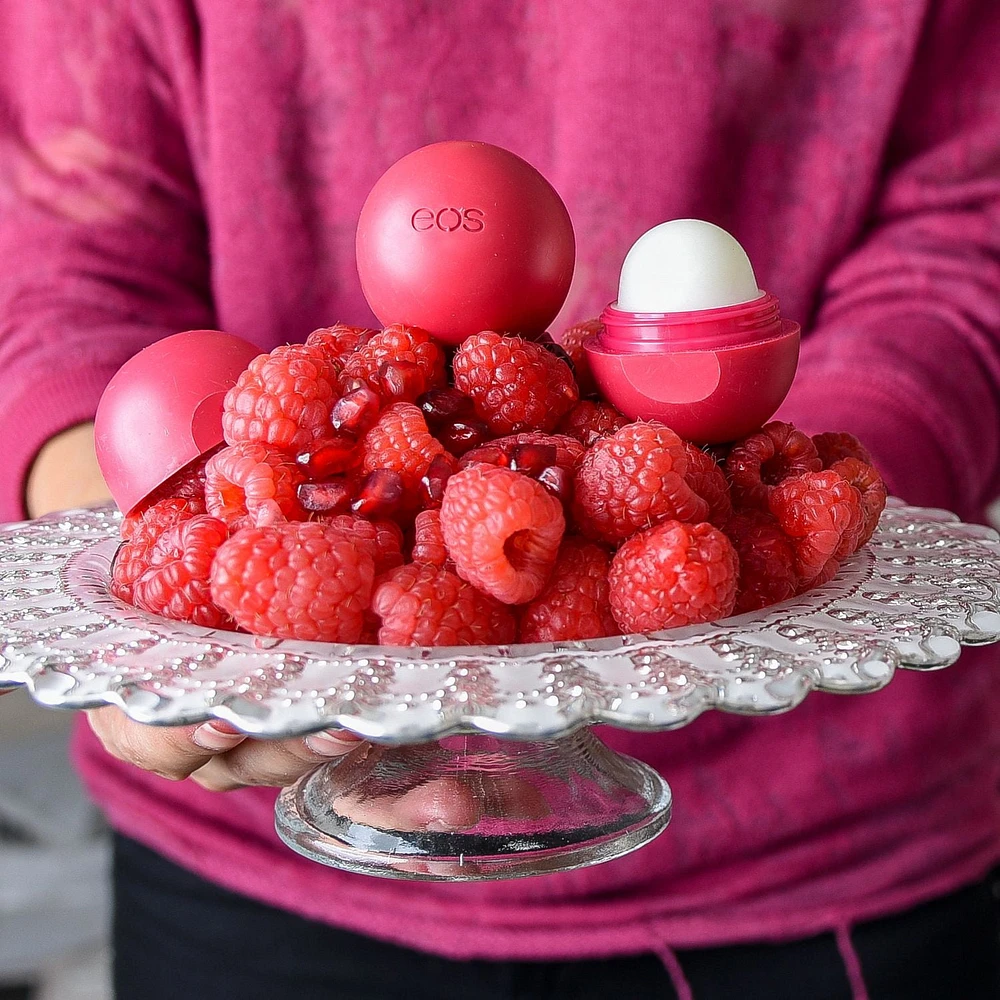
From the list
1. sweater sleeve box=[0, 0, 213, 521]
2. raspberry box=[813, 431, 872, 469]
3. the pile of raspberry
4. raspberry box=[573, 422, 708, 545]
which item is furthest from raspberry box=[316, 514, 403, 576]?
sweater sleeve box=[0, 0, 213, 521]

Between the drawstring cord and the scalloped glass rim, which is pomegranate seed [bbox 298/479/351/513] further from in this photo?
the drawstring cord

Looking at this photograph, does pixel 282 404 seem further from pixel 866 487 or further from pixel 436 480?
pixel 866 487

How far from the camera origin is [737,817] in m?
1.04

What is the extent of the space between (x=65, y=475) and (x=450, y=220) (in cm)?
51

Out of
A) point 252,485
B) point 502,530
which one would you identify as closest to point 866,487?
point 502,530

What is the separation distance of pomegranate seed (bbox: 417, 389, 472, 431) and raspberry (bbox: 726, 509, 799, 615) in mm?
178

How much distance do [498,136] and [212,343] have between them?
1.74ft

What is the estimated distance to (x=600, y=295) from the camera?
3.85 ft

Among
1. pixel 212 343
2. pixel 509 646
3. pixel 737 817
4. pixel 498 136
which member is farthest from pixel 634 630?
pixel 498 136

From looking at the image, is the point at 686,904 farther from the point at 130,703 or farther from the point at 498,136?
the point at 498,136

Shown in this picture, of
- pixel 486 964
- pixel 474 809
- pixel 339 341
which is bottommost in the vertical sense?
pixel 486 964

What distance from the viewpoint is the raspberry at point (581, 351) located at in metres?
0.81

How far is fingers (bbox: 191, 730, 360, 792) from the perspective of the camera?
26.4 inches

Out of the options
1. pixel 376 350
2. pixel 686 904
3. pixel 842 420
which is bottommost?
pixel 686 904
